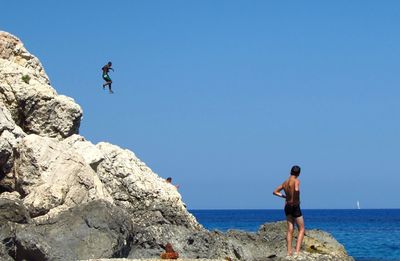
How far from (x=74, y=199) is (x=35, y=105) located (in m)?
5.14

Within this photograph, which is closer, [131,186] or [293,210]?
[293,210]

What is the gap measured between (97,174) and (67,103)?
8.88 feet

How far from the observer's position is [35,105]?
29.7 m

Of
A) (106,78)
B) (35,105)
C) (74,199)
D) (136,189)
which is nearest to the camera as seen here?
(74,199)

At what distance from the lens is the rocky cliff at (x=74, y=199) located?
2241 cm

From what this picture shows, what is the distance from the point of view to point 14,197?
83.8 ft

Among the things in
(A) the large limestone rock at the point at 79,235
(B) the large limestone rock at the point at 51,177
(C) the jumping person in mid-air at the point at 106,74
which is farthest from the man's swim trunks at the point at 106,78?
(A) the large limestone rock at the point at 79,235

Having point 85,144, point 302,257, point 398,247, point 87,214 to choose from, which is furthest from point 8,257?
point 398,247

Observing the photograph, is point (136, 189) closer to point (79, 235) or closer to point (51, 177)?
point (51, 177)

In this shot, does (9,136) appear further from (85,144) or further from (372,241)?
(372,241)

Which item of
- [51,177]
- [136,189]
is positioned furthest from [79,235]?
[136,189]

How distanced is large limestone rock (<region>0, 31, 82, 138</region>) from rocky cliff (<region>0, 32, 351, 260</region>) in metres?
0.03

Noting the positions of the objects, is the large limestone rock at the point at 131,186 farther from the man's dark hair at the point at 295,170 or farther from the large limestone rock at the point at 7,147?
the man's dark hair at the point at 295,170

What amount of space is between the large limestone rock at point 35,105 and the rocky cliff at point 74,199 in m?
0.03
